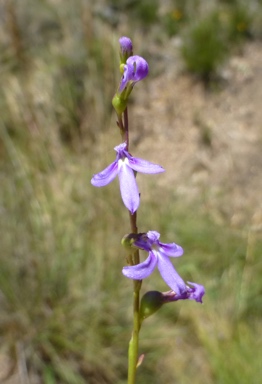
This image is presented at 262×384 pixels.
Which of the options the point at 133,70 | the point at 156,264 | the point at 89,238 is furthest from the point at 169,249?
the point at 89,238

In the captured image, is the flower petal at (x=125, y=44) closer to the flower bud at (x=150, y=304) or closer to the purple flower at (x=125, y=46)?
the purple flower at (x=125, y=46)

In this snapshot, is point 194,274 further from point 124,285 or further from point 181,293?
point 181,293

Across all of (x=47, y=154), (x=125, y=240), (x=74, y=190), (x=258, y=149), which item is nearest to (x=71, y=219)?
(x=74, y=190)

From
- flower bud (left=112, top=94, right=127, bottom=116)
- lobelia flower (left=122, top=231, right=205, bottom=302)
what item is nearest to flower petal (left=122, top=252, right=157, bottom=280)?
lobelia flower (left=122, top=231, right=205, bottom=302)

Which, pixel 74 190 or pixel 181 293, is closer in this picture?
pixel 181 293

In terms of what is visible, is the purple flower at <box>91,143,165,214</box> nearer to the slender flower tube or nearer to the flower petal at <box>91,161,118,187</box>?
the flower petal at <box>91,161,118,187</box>
